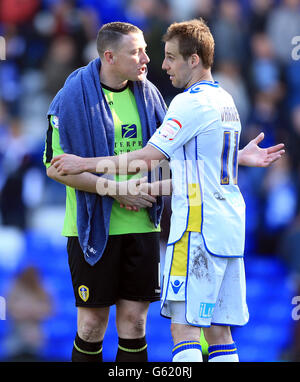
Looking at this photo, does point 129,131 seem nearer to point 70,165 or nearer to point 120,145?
point 120,145

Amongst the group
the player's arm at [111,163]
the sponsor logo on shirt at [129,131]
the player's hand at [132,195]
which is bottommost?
the player's hand at [132,195]

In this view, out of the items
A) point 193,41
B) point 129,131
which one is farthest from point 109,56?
point 193,41

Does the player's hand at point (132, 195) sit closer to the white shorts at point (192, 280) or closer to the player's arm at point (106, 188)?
the player's arm at point (106, 188)

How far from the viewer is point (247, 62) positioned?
302 inches

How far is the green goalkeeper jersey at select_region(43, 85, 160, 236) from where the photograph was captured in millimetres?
3969

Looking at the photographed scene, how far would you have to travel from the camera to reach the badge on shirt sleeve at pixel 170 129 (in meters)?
3.45

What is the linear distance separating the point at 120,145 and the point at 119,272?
2.30 ft

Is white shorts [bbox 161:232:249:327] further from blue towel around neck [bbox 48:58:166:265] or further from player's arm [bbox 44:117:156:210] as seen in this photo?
blue towel around neck [bbox 48:58:166:265]

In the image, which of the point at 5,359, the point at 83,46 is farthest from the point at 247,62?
the point at 5,359

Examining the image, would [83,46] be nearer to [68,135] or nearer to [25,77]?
[25,77]

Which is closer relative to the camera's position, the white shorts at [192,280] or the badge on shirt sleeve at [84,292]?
the white shorts at [192,280]

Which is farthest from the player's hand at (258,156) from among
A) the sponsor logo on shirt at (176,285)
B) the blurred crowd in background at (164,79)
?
the blurred crowd in background at (164,79)

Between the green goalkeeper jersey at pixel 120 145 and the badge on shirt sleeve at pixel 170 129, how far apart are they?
524mm

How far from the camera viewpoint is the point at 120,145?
397 centimetres
